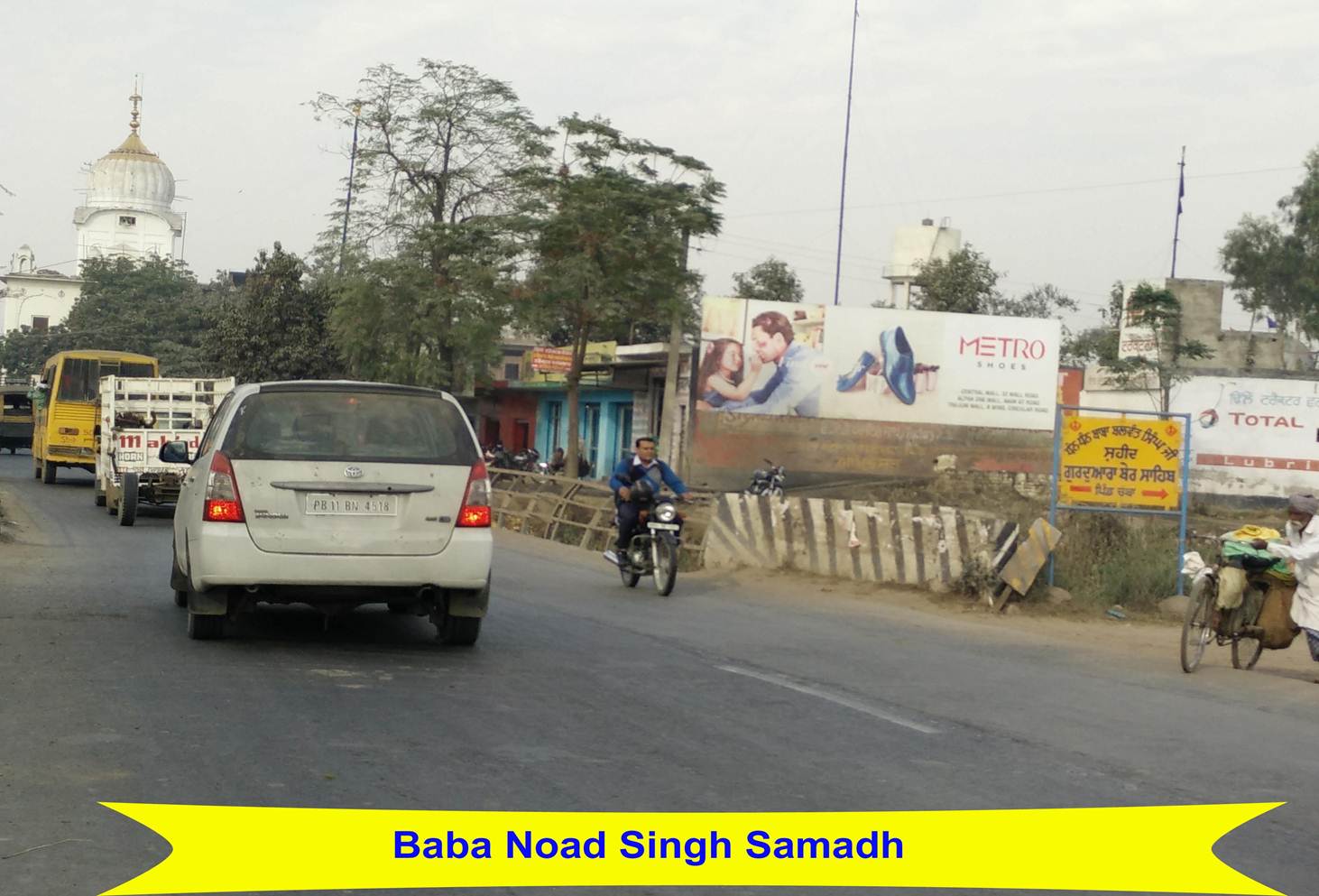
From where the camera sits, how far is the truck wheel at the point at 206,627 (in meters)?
10.0

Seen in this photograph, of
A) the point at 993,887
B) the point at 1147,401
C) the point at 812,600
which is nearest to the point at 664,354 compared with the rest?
the point at 1147,401

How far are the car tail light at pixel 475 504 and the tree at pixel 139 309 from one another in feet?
246

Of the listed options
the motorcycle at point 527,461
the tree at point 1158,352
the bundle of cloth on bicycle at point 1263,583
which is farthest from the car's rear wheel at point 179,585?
the motorcycle at point 527,461

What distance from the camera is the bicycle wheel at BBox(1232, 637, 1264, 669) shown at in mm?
11414

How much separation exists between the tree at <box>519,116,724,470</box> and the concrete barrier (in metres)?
17.5

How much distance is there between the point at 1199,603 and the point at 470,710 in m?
6.07

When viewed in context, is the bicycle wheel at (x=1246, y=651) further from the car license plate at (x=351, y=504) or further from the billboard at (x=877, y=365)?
the billboard at (x=877, y=365)

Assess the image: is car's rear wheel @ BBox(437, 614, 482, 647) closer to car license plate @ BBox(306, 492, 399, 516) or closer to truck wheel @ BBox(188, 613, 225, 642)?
car license plate @ BBox(306, 492, 399, 516)

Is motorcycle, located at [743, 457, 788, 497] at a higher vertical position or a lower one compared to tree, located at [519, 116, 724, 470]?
lower

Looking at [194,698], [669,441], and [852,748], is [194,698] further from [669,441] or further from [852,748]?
[669,441]

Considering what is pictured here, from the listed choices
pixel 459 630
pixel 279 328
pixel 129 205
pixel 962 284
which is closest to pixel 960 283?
pixel 962 284

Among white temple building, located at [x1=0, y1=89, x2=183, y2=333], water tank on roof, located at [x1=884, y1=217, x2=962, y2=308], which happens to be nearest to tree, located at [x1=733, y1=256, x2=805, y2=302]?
water tank on roof, located at [x1=884, y1=217, x2=962, y2=308]

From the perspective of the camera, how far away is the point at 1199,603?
11234 mm

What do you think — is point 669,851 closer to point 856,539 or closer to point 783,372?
point 856,539
